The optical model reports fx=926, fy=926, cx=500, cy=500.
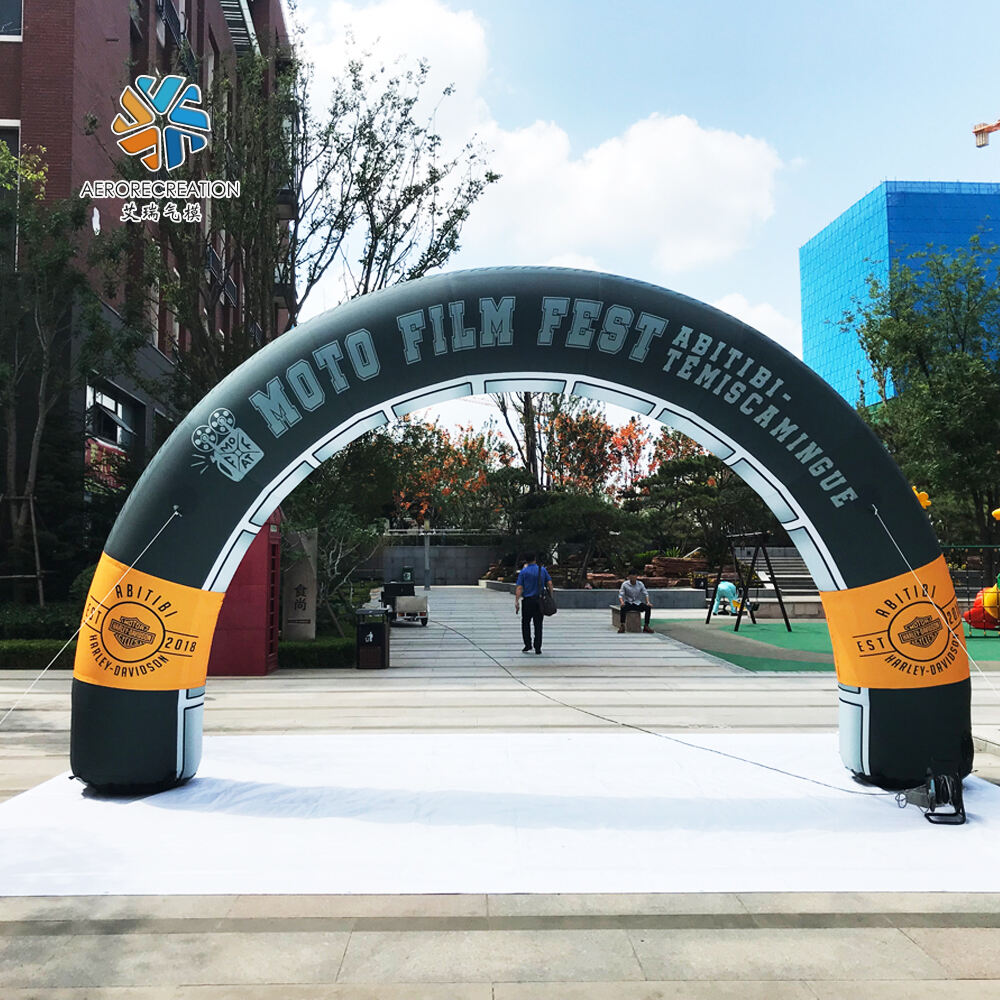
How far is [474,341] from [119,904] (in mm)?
4313

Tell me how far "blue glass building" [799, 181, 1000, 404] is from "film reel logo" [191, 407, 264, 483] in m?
73.3

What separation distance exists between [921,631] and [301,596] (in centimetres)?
1145

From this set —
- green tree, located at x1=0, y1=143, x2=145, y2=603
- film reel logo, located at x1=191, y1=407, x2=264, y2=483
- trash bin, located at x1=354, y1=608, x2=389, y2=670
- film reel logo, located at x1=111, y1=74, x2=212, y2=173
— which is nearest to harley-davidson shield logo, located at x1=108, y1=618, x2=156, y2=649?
film reel logo, located at x1=191, y1=407, x2=264, y2=483

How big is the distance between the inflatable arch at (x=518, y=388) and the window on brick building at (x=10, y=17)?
60.5 feet

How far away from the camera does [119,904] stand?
4711mm

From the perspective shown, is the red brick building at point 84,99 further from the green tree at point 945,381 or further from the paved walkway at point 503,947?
the green tree at point 945,381

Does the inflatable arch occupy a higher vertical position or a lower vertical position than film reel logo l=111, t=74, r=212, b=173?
lower

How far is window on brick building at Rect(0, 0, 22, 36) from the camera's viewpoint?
802 inches

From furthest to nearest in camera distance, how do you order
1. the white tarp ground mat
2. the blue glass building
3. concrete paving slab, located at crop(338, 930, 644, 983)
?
1. the blue glass building
2. the white tarp ground mat
3. concrete paving slab, located at crop(338, 930, 644, 983)

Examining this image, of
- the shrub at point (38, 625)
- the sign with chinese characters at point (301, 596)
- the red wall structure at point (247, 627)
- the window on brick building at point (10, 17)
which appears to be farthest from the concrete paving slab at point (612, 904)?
the window on brick building at point (10, 17)

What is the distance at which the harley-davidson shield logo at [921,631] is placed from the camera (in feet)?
21.8

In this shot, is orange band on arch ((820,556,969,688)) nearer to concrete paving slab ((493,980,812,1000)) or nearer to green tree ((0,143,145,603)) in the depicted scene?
concrete paving slab ((493,980,812,1000))

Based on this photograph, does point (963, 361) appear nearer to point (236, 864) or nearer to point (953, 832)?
point (953, 832)

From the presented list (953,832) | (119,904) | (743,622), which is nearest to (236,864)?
(119,904)
